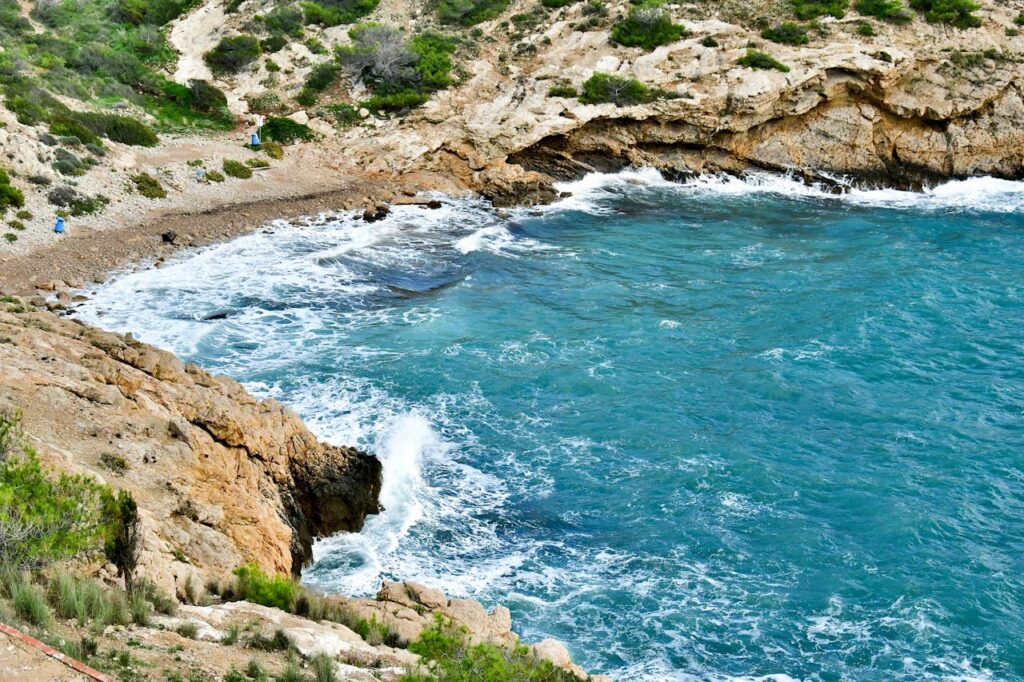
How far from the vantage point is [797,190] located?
156ft

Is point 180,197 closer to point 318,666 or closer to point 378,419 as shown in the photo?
point 378,419

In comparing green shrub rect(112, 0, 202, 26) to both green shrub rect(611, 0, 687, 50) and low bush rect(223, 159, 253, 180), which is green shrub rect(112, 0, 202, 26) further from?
green shrub rect(611, 0, 687, 50)

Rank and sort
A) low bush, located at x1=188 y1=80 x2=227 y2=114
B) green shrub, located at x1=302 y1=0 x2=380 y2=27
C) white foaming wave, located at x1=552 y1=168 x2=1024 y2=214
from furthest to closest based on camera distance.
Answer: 1. green shrub, located at x1=302 y1=0 x2=380 y2=27
2. low bush, located at x1=188 y1=80 x2=227 y2=114
3. white foaming wave, located at x1=552 y1=168 x2=1024 y2=214

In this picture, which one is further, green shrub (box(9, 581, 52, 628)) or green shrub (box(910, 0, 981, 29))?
green shrub (box(910, 0, 981, 29))

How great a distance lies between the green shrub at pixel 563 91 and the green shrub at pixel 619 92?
0.48 metres

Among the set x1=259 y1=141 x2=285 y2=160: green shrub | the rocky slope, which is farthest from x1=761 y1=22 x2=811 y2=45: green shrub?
the rocky slope

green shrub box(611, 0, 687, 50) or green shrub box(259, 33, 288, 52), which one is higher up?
green shrub box(611, 0, 687, 50)

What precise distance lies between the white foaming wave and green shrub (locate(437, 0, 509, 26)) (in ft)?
45.3

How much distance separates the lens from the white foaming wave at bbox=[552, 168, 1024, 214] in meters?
45.4

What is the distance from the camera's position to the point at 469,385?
2698cm

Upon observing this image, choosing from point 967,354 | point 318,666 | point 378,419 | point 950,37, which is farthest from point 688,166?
point 318,666

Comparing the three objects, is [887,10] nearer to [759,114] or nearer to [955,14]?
[955,14]

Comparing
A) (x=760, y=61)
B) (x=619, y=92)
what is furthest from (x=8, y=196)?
(x=760, y=61)

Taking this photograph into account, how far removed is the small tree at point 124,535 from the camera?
528 inches
